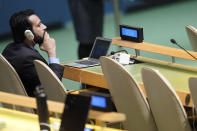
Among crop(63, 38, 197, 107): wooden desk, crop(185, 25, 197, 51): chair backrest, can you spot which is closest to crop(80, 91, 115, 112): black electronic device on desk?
crop(63, 38, 197, 107): wooden desk

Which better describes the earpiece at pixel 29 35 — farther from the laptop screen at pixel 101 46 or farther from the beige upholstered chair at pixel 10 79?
the laptop screen at pixel 101 46

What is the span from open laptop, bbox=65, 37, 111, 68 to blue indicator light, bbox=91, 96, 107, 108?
78.7 inches

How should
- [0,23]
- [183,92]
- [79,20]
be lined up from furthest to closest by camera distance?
[0,23] → [79,20] → [183,92]

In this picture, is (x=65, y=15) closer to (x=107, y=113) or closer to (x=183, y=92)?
(x=183, y=92)

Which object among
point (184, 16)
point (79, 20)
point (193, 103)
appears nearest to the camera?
point (193, 103)

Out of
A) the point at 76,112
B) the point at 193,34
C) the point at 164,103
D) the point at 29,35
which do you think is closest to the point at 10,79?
the point at 29,35

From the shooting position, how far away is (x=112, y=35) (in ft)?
29.9

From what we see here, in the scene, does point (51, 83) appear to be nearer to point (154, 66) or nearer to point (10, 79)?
point (10, 79)

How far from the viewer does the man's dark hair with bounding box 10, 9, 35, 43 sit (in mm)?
4621

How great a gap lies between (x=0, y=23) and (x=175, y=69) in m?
4.81

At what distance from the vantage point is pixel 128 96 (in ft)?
13.0

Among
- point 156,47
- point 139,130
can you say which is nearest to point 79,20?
point 156,47

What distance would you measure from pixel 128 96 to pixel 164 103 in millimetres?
295

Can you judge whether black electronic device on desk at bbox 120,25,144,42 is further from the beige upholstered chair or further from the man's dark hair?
the beige upholstered chair
